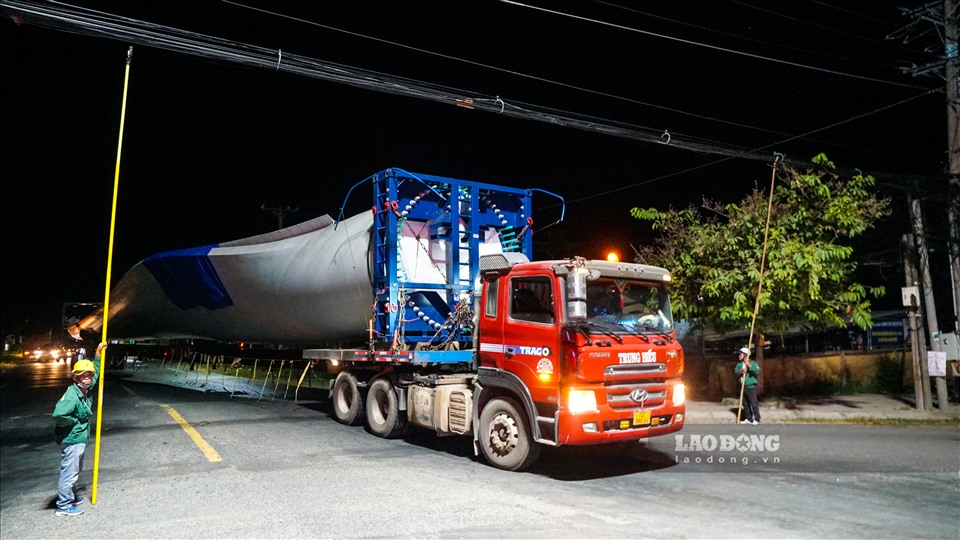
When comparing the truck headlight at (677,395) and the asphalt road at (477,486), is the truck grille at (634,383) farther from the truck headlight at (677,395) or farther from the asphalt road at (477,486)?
the asphalt road at (477,486)

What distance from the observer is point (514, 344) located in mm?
7789

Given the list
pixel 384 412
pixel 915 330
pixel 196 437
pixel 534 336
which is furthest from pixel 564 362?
pixel 915 330

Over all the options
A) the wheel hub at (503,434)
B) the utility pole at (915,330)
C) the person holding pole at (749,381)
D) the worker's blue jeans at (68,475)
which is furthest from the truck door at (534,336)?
the utility pole at (915,330)

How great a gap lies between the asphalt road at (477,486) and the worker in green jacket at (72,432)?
0.70ft

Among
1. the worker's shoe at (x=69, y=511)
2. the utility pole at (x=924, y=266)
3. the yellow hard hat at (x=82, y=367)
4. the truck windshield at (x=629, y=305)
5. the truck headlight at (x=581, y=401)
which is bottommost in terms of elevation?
the worker's shoe at (x=69, y=511)

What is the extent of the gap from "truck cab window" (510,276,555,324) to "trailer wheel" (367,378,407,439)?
3267 millimetres

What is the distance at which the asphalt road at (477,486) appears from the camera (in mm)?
5406

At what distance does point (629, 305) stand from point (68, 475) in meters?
6.46

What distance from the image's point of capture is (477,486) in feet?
22.6

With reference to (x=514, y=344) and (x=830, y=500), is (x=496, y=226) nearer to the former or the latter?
(x=514, y=344)

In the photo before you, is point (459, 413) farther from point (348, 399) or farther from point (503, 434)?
point (348, 399)

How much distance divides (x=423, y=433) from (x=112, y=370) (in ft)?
78.8

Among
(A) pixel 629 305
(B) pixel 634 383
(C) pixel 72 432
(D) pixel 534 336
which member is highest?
(A) pixel 629 305

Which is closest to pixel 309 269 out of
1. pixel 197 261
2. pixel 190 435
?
pixel 190 435
